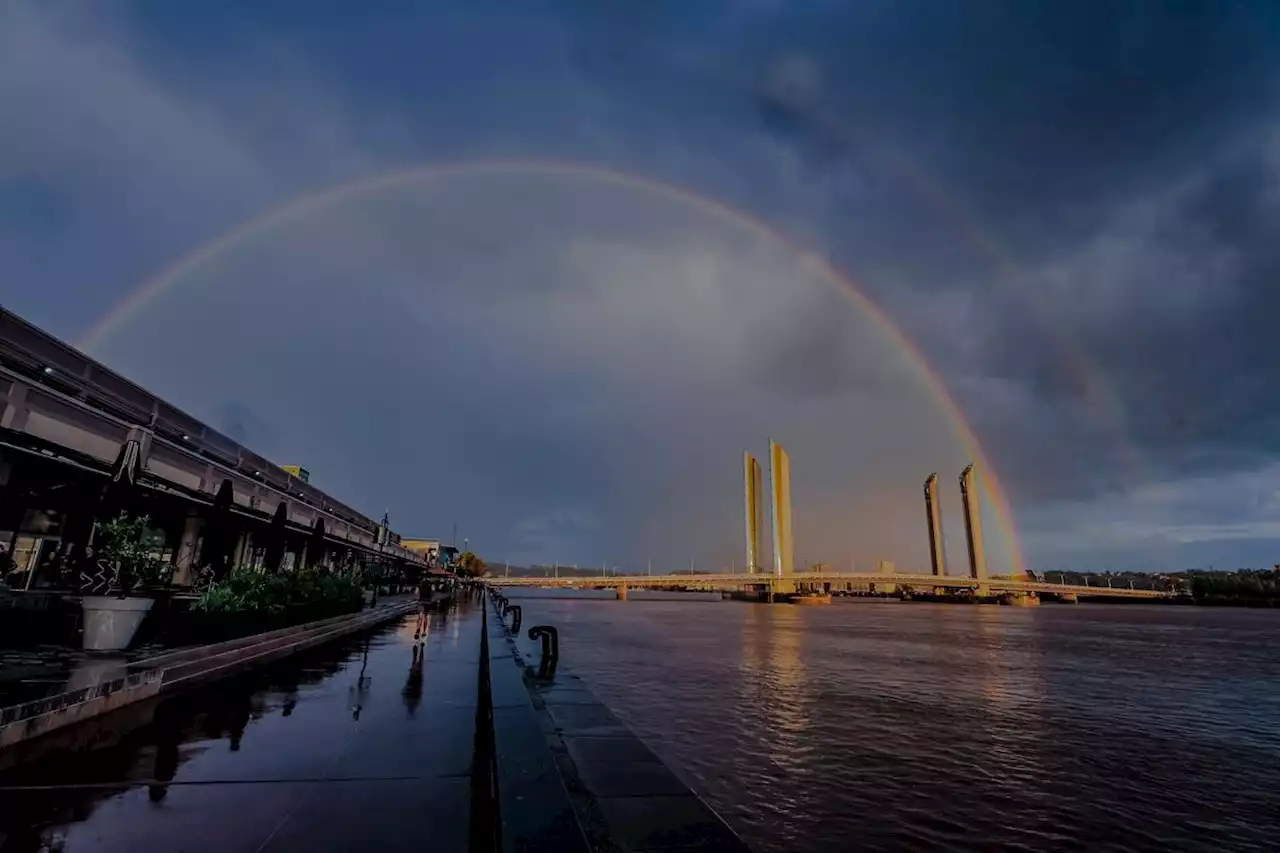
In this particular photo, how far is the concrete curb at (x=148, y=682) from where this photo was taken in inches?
266

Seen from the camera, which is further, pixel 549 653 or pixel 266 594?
pixel 266 594

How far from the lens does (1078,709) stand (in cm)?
2494

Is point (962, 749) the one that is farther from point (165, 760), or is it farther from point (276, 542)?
point (276, 542)

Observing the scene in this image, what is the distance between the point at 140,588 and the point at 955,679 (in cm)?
3454

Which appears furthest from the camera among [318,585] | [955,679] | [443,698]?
[955,679]

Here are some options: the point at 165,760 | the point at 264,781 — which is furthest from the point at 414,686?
the point at 264,781

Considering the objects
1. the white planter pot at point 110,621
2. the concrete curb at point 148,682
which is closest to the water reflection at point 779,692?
the concrete curb at point 148,682

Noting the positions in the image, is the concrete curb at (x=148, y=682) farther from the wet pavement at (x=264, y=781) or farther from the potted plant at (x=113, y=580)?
the potted plant at (x=113, y=580)

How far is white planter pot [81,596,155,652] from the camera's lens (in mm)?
11609

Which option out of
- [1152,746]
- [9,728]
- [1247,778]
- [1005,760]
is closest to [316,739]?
[9,728]

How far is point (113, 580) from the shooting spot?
13070 mm

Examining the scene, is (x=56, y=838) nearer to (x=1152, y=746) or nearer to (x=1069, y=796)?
(x=1069, y=796)

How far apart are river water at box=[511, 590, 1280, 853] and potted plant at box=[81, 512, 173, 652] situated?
37.3ft

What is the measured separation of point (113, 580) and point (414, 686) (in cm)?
712
